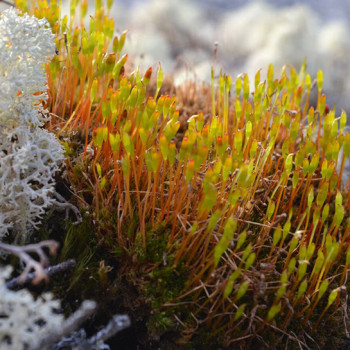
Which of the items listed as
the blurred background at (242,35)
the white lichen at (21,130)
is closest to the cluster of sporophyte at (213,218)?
the white lichen at (21,130)

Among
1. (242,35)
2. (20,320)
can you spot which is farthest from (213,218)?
(242,35)

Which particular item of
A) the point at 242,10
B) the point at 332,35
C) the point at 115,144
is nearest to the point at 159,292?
the point at 115,144

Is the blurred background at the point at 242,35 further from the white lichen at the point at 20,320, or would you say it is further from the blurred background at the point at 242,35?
the white lichen at the point at 20,320

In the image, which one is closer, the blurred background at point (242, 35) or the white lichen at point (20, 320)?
the white lichen at point (20, 320)

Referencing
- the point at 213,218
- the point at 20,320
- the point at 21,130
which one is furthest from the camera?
the point at 21,130

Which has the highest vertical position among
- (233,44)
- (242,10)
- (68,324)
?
(242,10)

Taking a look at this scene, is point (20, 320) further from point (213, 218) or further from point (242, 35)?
point (242, 35)

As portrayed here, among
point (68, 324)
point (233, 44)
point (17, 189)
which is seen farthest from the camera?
point (233, 44)

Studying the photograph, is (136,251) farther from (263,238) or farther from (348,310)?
(348,310)
